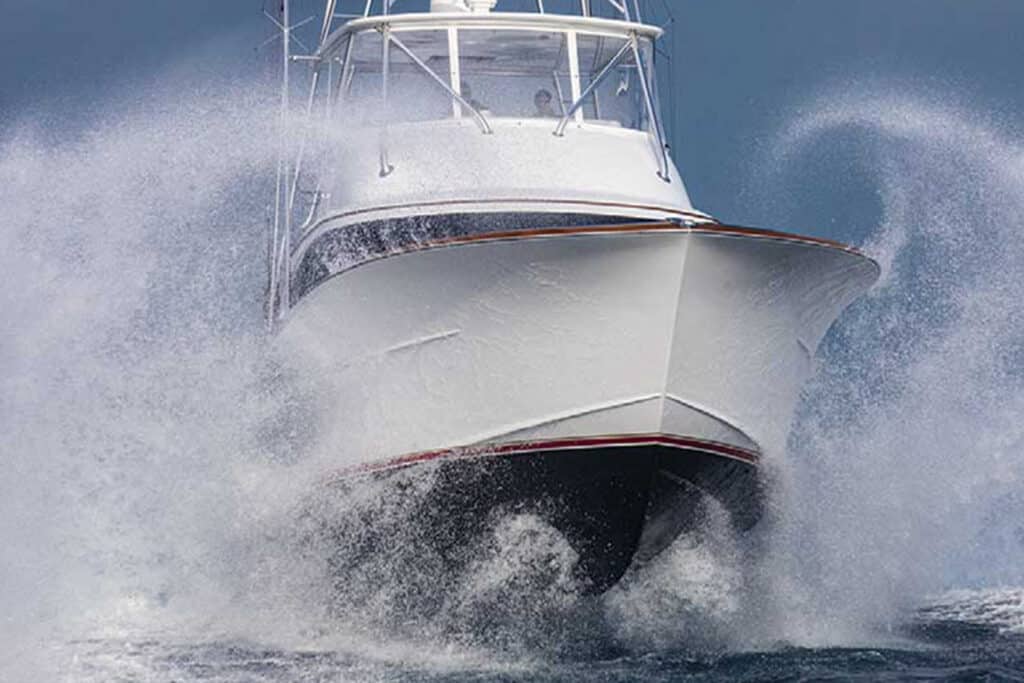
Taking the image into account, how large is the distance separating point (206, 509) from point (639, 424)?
171 inches

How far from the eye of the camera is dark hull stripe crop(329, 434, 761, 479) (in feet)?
43.3

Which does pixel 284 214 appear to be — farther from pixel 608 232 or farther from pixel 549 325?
pixel 608 232

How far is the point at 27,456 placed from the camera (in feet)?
55.3

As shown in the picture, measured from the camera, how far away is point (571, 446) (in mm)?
13242

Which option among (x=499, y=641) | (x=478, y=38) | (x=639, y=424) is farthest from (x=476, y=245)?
(x=478, y=38)

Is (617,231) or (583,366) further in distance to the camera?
(583,366)

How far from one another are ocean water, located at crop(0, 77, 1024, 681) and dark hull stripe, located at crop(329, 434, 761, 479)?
32cm

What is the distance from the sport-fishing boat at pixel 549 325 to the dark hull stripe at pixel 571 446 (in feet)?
0.05

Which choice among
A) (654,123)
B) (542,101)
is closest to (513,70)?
(542,101)

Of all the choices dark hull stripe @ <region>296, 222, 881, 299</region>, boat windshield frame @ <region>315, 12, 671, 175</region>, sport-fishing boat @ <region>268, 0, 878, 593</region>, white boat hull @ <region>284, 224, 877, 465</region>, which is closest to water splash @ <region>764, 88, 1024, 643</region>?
boat windshield frame @ <region>315, 12, 671, 175</region>

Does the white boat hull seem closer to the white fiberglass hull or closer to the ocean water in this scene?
the white fiberglass hull

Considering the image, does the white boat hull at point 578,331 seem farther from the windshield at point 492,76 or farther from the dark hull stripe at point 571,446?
the windshield at point 492,76

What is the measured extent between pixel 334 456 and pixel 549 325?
2.27 m

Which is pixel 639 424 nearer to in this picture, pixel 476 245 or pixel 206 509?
pixel 476 245
